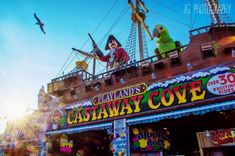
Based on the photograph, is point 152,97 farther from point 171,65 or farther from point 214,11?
point 214,11

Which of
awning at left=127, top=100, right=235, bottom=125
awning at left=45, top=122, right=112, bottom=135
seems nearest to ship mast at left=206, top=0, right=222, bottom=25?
awning at left=127, top=100, right=235, bottom=125

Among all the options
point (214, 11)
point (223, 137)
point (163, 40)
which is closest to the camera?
point (223, 137)

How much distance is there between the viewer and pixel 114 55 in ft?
60.0

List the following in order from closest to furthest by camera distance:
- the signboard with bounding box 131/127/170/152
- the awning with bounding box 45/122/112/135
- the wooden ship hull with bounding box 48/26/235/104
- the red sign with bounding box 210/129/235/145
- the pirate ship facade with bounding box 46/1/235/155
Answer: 1. the red sign with bounding box 210/129/235/145
2. the pirate ship facade with bounding box 46/1/235/155
3. the wooden ship hull with bounding box 48/26/235/104
4. the signboard with bounding box 131/127/170/152
5. the awning with bounding box 45/122/112/135

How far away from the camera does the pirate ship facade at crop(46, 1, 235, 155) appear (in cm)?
1022

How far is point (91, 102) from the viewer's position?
14836 millimetres

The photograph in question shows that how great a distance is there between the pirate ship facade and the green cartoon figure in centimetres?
305

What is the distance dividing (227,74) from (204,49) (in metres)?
1.91

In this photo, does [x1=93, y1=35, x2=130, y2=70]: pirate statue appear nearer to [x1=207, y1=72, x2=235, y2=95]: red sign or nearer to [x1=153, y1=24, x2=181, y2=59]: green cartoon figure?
[x1=153, y1=24, x2=181, y2=59]: green cartoon figure

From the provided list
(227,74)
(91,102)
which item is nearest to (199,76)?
(227,74)

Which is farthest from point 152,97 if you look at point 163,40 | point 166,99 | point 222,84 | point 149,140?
point 163,40

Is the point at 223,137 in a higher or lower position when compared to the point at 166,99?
lower

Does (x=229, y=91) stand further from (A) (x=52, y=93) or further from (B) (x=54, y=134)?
(A) (x=52, y=93)

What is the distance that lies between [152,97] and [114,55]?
7.29 m
